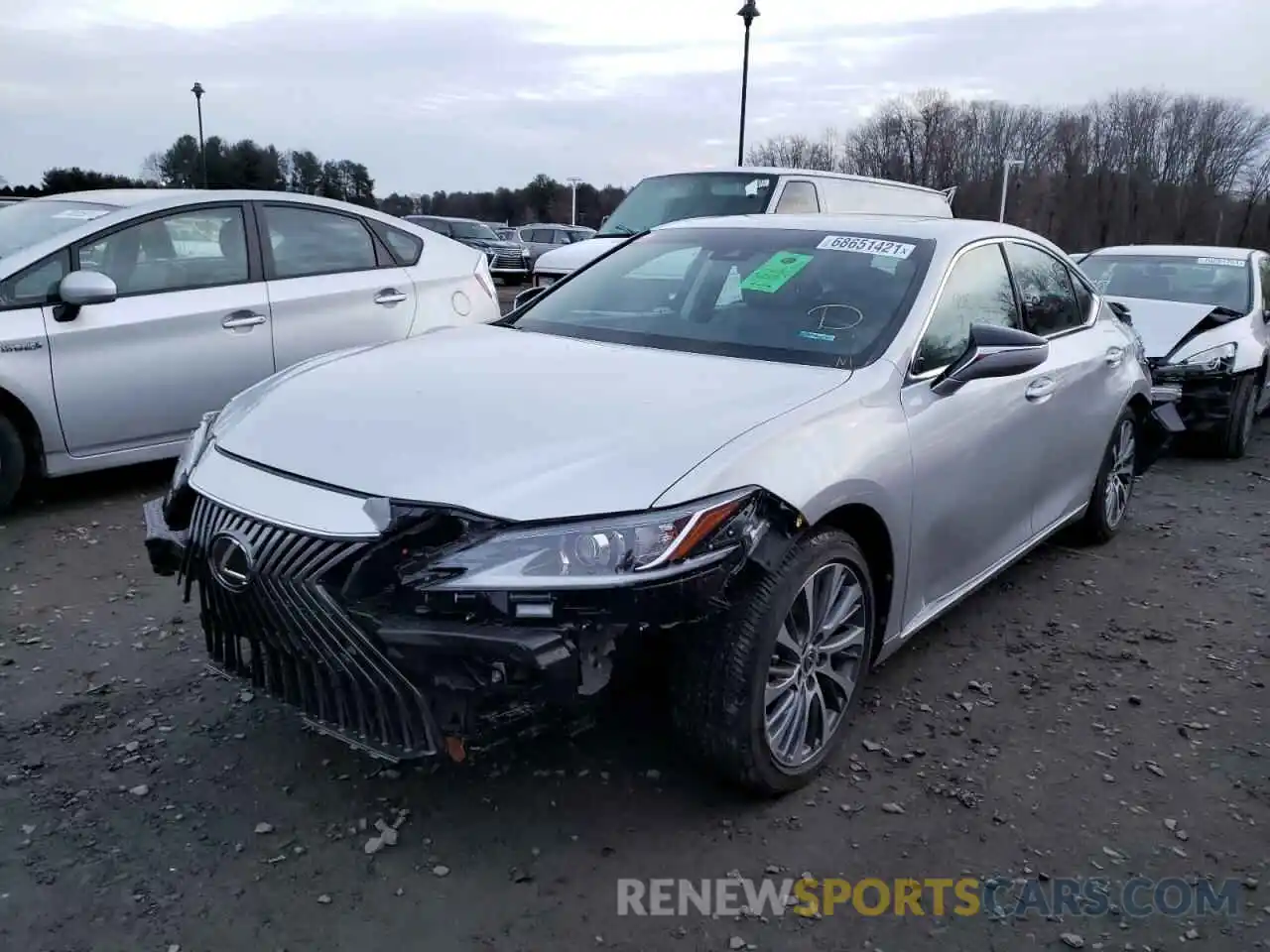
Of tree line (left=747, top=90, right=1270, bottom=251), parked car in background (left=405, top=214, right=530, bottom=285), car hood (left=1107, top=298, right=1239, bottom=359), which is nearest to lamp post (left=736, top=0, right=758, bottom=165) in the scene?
parked car in background (left=405, top=214, right=530, bottom=285)

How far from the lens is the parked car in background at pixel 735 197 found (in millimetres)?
9781

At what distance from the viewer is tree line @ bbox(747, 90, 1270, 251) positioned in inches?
2434

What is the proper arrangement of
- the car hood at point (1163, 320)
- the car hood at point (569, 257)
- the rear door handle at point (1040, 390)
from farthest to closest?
1. the car hood at point (569, 257)
2. the car hood at point (1163, 320)
3. the rear door handle at point (1040, 390)

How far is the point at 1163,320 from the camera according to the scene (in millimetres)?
8094

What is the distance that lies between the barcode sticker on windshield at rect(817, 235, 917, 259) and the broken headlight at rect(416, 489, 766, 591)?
5.63 feet

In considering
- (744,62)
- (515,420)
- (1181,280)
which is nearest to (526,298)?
(515,420)

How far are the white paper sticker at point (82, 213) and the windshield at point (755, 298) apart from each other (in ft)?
9.44

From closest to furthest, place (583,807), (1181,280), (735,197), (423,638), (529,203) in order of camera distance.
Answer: (423,638)
(583,807)
(1181,280)
(735,197)
(529,203)

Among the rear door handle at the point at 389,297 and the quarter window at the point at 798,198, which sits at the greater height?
the quarter window at the point at 798,198

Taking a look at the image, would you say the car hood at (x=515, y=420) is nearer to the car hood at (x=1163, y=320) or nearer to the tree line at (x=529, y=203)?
the car hood at (x=1163, y=320)

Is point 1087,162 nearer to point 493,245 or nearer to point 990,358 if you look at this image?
point 493,245

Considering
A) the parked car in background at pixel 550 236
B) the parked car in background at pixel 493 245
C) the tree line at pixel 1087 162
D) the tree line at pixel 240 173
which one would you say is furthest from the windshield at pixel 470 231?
the tree line at pixel 1087 162

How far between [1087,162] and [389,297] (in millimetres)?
73549

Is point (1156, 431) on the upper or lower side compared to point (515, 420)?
lower
